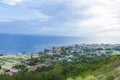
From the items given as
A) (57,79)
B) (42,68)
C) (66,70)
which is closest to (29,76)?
(57,79)

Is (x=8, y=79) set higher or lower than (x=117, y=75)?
lower

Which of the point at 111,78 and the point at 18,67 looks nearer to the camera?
the point at 111,78

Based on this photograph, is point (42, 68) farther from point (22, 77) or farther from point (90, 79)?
point (90, 79)

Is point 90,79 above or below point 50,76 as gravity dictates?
above

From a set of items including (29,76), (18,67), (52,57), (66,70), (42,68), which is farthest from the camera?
(52,57)

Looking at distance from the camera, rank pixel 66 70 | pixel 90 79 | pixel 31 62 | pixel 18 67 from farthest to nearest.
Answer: pixel 31 62
pixel 18 67
pixel 66 70
pixel 90 79

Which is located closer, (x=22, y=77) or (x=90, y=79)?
(x=90, y=79)

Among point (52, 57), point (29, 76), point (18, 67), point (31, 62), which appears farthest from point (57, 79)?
point (52, 57)

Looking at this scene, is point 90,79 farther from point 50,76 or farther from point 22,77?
point 22,77

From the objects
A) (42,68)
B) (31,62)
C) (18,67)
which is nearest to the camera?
(42,68)
